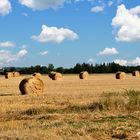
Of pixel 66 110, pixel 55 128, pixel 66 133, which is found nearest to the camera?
pixel 66 133

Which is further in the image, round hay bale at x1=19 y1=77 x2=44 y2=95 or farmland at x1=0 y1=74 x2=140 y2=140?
round hay bale at x1=19 y1=77 x2=44 y2=95

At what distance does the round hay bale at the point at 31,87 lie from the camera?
97.5ft

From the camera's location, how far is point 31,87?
30.1m

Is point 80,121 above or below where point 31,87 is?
below

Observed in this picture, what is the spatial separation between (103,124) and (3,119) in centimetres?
386

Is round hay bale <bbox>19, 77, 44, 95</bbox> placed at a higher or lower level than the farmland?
higher

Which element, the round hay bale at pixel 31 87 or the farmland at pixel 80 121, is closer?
the farmland at pixel 80 121

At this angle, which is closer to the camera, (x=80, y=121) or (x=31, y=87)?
(x=80, y=121)

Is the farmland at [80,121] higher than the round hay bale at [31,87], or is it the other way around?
the round hay bale at [31,87]

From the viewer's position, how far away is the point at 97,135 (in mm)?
10531

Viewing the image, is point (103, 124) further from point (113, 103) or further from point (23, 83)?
point (23, 83)

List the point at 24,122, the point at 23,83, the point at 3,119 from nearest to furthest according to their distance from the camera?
1. the point at 24,122
2. the point at 3,119
3. the point at 23,83

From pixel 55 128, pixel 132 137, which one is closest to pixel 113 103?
pixel 55 128

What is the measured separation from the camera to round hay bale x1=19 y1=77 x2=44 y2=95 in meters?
29.7
